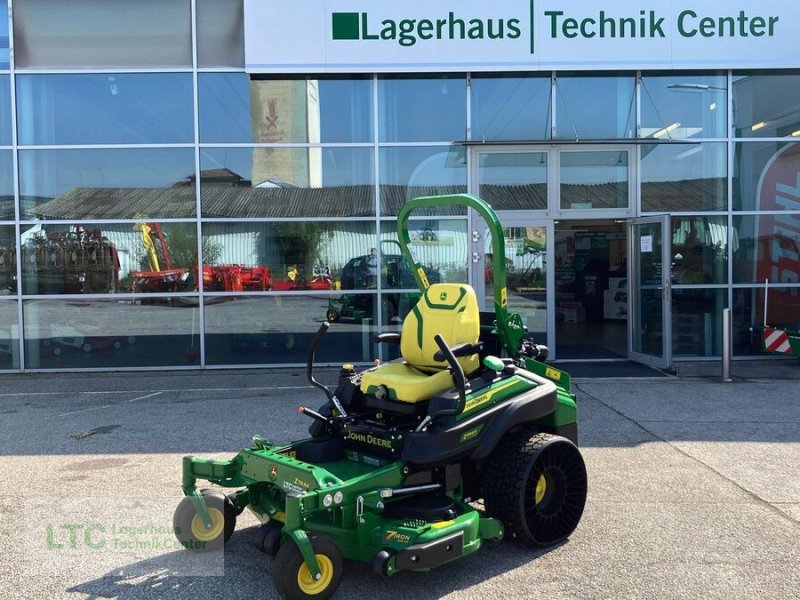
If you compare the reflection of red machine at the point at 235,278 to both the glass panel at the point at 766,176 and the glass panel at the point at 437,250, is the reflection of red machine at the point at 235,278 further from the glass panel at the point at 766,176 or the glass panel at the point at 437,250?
the glass panel at the point at 766,176

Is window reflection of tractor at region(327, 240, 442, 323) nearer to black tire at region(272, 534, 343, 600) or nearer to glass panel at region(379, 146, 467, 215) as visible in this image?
glass panel at region(379, 146, 467, 215)

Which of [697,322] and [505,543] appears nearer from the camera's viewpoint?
[505,543]

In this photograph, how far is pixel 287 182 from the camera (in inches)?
439

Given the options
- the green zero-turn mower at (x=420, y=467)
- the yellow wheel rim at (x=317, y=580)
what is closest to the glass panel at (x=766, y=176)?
the green zero-turn mower at (x=420, y=467)

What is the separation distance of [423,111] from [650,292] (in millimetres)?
4474

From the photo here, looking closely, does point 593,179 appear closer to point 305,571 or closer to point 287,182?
point 287,182

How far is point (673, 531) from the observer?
14.4 ft

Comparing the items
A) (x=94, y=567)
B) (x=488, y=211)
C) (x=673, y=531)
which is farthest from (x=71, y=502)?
(x=673, y=531)

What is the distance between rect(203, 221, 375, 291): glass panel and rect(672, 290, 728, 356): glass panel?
4.99 meters

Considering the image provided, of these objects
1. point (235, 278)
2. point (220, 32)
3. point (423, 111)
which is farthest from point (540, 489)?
point (220, 32)

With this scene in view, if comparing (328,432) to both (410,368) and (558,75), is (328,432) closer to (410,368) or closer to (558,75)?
(410,368)

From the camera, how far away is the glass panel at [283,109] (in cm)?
1108

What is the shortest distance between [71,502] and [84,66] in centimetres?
832

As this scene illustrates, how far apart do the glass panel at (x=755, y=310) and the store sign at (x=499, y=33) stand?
3680 millimetres
